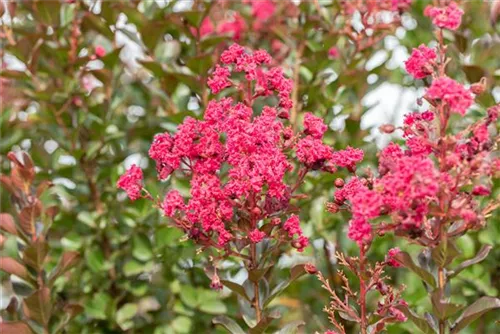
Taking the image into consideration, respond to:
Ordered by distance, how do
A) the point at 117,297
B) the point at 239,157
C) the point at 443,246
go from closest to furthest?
1. the point at 443,246
2. the point at 239,157
3. the point at 117,297

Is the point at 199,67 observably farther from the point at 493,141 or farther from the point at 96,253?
the point at 493,141

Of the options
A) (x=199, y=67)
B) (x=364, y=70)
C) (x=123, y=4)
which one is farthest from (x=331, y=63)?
(x=123, y=4)

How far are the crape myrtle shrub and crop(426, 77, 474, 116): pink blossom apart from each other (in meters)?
1.25

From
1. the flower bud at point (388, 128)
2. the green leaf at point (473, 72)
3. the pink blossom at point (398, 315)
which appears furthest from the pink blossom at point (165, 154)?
the green leaf at point (473, 72)

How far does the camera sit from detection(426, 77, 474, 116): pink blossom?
1688 millimetres

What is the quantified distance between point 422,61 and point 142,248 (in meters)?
1.62

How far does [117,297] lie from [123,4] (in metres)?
1.18

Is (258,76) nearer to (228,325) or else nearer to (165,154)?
(165,154)

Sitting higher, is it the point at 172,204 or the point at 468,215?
the point at 468,215

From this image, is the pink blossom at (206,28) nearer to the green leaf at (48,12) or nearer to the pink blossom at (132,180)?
the green leaf at (48,12)

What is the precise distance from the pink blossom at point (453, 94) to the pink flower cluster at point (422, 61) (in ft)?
0.63

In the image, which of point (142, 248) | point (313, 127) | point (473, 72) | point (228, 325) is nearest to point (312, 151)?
point (313, 127)

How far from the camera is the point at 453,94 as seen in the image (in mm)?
1688

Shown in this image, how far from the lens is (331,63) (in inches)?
125
